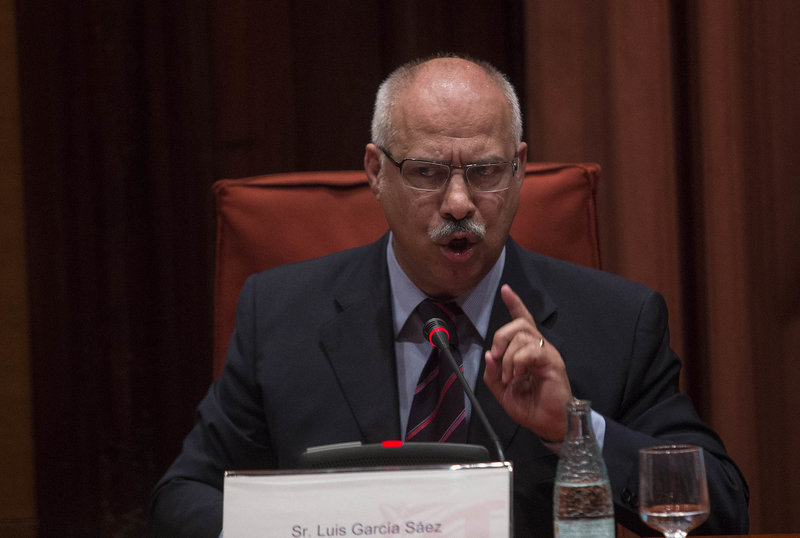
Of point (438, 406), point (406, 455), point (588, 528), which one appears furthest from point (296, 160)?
point (588, 528)

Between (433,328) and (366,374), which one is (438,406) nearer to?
(366,374)

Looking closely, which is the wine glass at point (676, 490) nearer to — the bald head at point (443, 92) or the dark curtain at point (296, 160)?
the bald head at point (443, 92)

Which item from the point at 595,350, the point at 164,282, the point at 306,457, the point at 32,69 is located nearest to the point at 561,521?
the point at 306,457

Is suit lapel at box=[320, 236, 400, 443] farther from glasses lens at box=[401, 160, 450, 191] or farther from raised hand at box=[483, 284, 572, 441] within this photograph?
raised hand at box=[483, 284, 572, 441]

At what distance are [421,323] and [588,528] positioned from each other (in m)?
0.71

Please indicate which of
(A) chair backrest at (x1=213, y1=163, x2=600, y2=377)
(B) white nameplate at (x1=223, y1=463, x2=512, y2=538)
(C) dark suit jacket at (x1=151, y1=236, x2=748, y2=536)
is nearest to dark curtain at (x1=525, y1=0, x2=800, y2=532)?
(A) chair backrest at (x1=213, y1=163, x2=600, y2=377)

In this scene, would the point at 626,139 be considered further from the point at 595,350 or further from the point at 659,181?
the point at 595,350

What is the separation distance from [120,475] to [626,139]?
1510 millimetres

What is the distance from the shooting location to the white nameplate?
0.87 m

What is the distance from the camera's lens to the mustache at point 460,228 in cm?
151

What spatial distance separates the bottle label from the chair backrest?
2.89ft

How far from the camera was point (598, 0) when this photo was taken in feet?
7.20

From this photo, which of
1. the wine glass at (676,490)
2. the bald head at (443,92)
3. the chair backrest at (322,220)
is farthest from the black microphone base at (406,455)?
the chair backrest at (322,220)

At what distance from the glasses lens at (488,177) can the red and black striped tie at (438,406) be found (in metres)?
0.25
